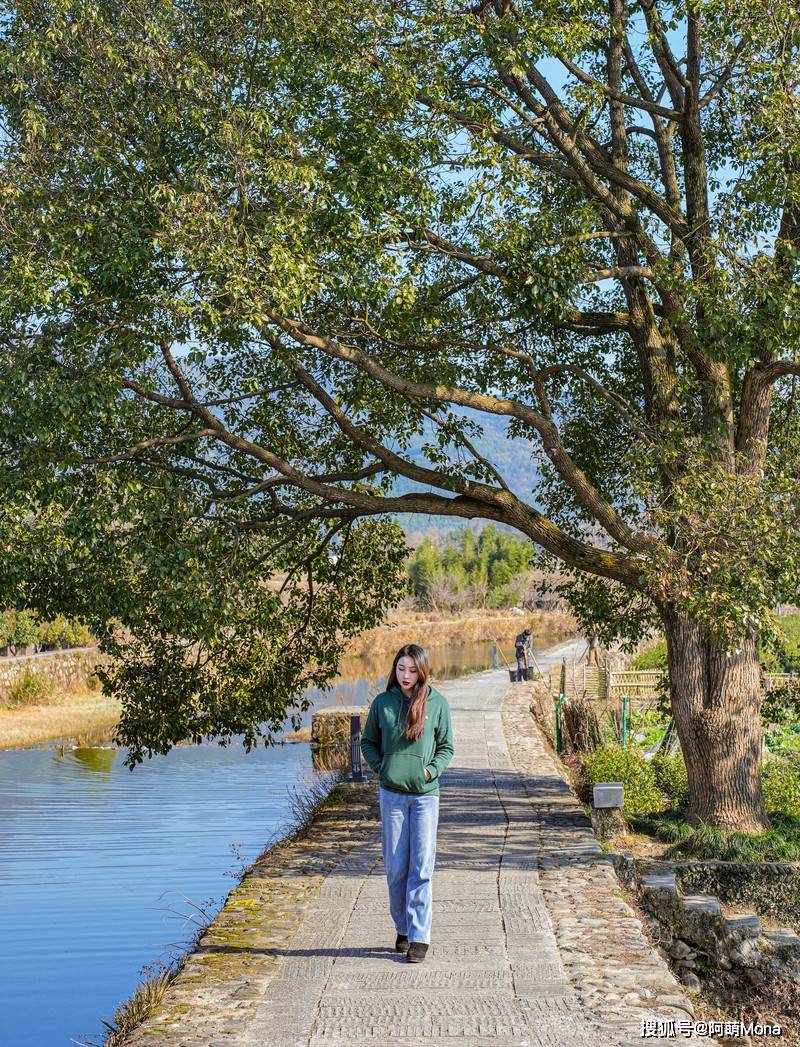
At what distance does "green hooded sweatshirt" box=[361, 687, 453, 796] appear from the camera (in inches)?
277

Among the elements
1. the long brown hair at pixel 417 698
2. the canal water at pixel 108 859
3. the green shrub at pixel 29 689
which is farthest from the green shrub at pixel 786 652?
the green shrub at pixel 29 689

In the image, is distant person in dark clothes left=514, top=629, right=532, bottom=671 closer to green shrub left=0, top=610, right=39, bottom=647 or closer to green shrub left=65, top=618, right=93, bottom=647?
green shrub left=0, top=610, right=39, bottom=647

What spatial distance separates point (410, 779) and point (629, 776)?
35.7 ft

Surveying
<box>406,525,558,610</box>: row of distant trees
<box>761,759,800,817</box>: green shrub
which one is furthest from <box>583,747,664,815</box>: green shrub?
<box>406,525,558,610</box>: row of distant trees

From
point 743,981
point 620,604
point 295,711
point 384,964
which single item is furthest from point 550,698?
point 384,964

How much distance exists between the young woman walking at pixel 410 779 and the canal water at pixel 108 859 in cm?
218

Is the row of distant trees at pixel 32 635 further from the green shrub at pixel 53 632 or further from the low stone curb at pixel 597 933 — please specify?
the low stone curb at pixel 597 933

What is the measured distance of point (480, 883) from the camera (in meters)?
9.55

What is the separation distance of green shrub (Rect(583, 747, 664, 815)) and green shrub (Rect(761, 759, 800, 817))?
60.3 inches

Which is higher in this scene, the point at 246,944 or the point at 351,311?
the point at 351,311

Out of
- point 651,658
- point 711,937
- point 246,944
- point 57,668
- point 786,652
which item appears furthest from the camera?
point 651,658

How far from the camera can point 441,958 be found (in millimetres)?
7258

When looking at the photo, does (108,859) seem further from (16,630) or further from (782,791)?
(16,630)

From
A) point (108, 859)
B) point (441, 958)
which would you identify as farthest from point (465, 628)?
point (441, 958)
